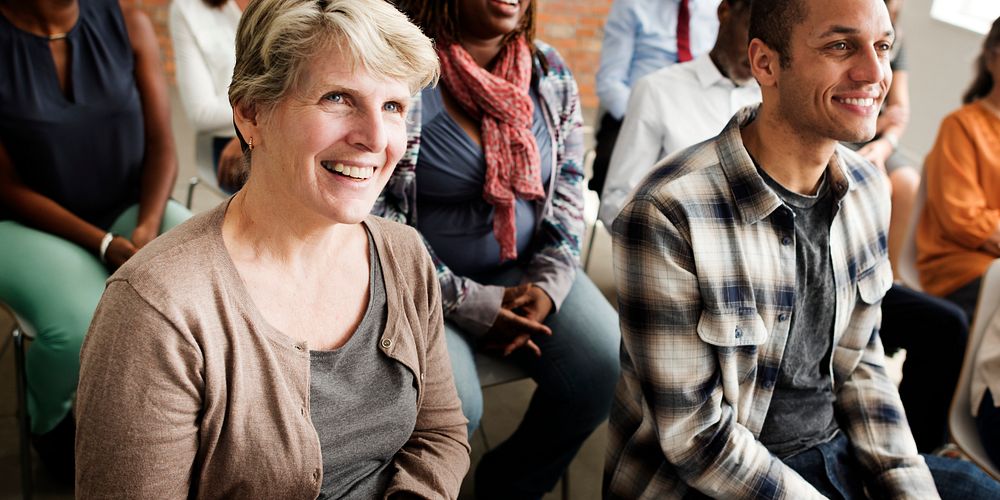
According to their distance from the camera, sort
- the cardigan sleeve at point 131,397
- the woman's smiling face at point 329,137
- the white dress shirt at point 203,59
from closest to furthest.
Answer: the cardigan sleeve at point 131,397 → the woman's smiling face at point 329,137 → the white dress shirt at point 203,59

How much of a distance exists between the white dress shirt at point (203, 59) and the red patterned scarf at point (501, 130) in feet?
3.33

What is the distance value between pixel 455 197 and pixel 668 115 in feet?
2.38

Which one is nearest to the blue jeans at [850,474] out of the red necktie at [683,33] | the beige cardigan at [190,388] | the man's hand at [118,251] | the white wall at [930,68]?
the beige cardigan at [190,388]

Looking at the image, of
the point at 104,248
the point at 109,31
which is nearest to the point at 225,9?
the point at 109,31

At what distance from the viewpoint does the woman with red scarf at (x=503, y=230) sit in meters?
1.93

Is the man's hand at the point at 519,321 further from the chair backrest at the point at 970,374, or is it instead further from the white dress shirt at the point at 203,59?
the white dress shirt at the point at 203,59

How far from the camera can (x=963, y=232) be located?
2439 millimetres

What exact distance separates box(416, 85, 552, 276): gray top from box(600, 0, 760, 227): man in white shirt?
0.38 metres

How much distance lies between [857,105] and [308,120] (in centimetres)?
91

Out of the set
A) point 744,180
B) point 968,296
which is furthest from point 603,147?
point 744,180

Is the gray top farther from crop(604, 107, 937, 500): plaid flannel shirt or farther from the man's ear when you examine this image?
the man's ear

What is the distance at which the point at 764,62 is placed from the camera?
1.50 metres

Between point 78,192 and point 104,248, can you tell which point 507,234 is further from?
point 78,192

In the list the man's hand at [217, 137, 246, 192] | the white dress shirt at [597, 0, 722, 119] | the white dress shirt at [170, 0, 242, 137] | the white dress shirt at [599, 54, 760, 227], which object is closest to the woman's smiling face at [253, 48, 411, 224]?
the man's hand at [217, 137, 246, 192]
